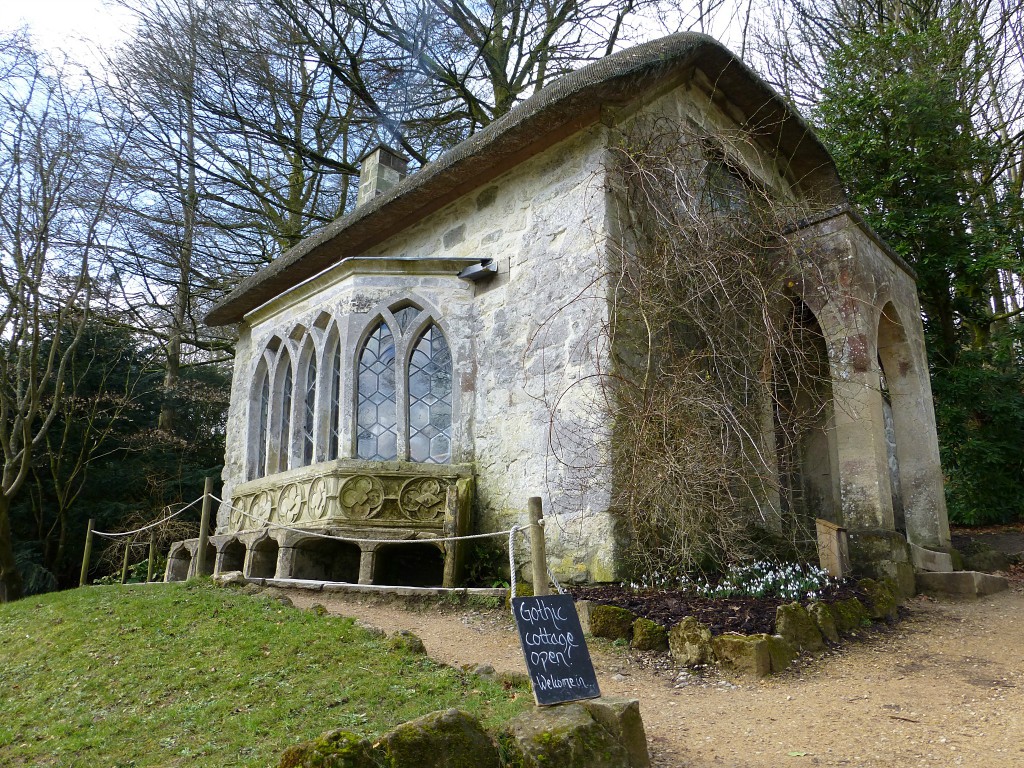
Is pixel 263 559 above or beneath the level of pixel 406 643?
above

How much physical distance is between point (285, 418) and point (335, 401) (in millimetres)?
1244

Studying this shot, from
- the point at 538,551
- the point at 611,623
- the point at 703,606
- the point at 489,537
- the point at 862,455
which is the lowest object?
the point at 611,623

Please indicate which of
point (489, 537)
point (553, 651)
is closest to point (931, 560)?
point (489, 537)

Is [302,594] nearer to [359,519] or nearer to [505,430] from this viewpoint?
[359,519]

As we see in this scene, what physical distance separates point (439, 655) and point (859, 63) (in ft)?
35.5

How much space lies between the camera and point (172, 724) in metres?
3.84

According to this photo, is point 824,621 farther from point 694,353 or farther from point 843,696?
point 694,353

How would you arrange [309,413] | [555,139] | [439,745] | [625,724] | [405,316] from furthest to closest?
[309,413] → [405,316] → [555,139] → [625,724] → [439,745]

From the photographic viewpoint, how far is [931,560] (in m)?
7.27

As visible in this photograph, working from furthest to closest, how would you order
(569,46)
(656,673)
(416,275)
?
(569,46) < (416,275) < (656,673)

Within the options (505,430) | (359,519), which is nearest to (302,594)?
(359,519)

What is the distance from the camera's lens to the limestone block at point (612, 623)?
16.9 ft

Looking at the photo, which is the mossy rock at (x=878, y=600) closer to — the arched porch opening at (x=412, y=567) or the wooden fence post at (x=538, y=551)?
the wooden fence post at (x=538, y=551)

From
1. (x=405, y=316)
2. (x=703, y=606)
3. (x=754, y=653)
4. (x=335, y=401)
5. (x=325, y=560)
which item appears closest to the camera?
(x=754, y=653)
